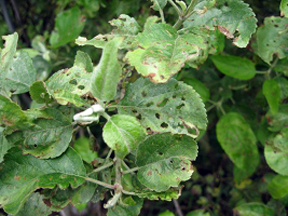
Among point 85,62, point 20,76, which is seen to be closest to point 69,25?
point 20,76

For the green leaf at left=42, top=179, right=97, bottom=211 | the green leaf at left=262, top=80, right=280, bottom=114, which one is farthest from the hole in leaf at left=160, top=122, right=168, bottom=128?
the green leaf at left=262, top=80, right=280, bottom=114

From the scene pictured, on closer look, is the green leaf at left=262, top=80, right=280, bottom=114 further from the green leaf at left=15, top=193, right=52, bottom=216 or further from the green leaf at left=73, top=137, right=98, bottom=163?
the green leaf at left=15, top=193, right=52, bottom=216

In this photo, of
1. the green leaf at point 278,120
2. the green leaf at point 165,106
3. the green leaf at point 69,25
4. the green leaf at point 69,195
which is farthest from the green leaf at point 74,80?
the green leaf at point 278,120

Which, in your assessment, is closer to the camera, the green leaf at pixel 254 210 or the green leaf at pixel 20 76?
the green leaf at pixel 20 76

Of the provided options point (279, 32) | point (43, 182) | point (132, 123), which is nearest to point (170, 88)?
point (132, 123)

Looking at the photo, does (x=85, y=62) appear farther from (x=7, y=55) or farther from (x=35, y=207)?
(x=35, y=207)

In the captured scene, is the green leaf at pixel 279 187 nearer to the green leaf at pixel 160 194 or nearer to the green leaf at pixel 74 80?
the green leaf at pixel 160 194

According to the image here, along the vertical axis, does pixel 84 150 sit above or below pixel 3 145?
below

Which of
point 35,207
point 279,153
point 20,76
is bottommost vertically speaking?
point 279,153
